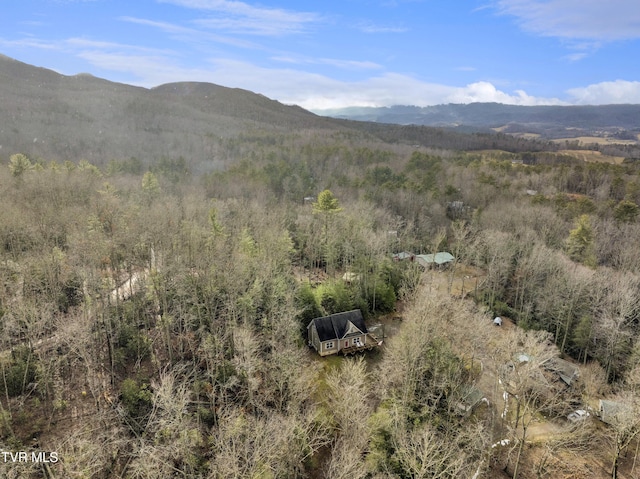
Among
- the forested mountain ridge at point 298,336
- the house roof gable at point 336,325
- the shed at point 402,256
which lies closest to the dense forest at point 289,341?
the forested mountain ridge at point 298,336

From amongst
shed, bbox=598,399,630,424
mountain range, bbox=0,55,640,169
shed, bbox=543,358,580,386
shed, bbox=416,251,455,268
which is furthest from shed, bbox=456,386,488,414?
mountain range, bbox=0,55,640,169

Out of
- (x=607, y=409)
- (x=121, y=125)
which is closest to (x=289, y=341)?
(x=607, y=409)

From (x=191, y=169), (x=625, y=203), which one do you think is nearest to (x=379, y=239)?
(x=625, y=203)

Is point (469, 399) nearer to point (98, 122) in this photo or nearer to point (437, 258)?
point (437, 258)

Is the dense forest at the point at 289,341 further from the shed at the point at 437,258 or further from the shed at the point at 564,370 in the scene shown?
the shed at the point at 437,258

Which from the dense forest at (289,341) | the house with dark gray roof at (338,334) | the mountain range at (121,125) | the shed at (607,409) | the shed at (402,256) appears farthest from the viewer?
the mountain range at (121,125)

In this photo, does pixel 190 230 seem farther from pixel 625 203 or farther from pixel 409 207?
pixel 625 203
